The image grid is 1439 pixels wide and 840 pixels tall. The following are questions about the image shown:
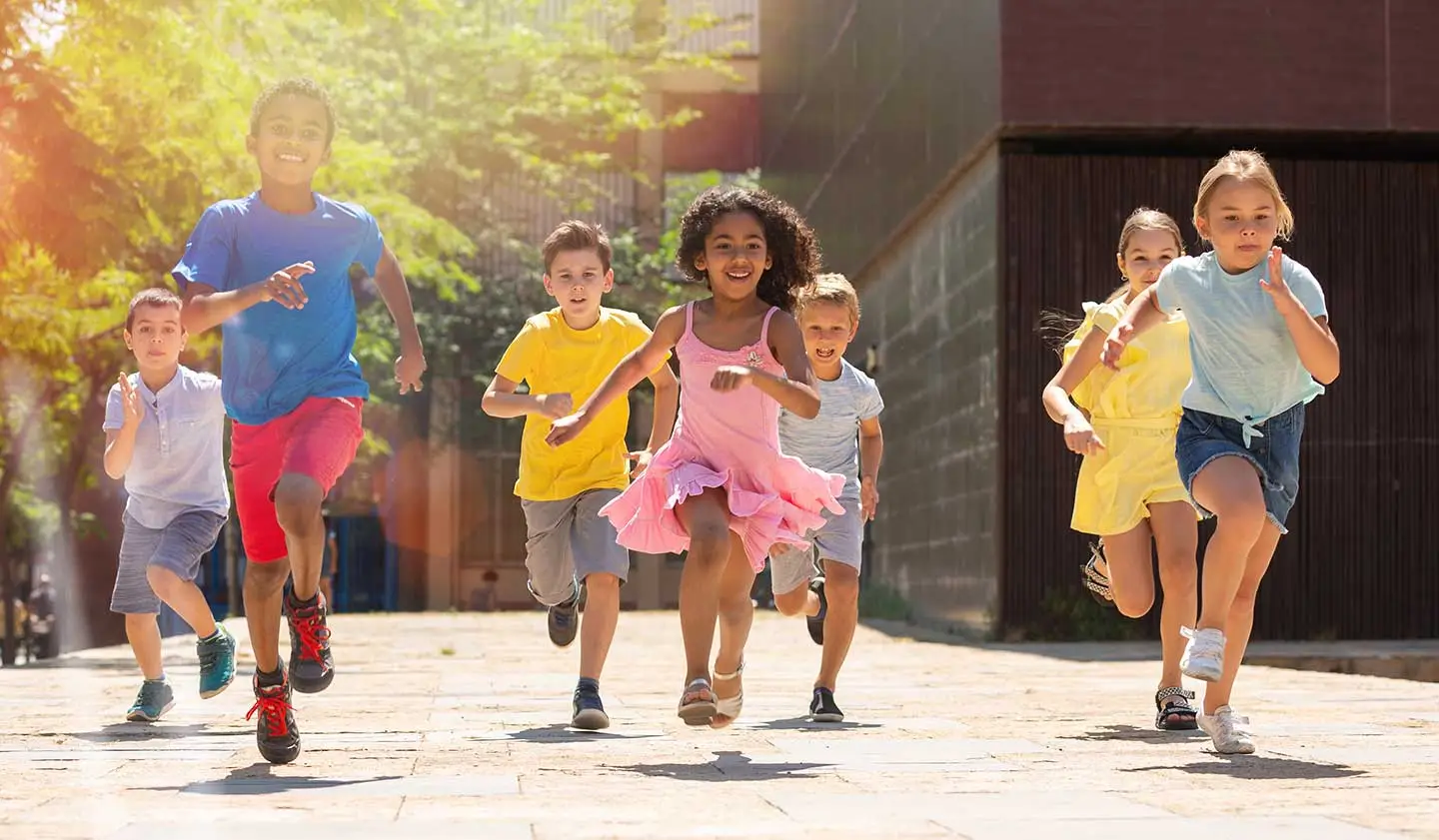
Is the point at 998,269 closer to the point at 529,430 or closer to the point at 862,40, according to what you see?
the point at 862,40

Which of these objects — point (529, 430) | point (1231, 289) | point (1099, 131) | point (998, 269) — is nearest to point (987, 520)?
point (998, 269)

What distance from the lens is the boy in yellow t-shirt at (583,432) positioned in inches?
320

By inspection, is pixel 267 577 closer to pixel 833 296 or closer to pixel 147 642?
pixel 147 642

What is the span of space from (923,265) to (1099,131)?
3921 millimetres

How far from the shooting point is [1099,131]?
50.8 ft

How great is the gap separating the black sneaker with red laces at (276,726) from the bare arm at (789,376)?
1.70m

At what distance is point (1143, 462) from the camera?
8.22 m

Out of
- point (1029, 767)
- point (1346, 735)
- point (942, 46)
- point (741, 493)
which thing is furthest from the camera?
point (942, 46)

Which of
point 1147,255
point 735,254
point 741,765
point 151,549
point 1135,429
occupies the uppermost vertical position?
point 1147,255

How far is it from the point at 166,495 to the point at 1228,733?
436 cm

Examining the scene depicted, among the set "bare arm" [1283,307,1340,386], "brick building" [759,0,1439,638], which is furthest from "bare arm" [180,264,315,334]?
"brick building" [759,0,1439,638]

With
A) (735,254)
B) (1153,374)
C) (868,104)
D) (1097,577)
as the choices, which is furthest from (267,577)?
(868,104)

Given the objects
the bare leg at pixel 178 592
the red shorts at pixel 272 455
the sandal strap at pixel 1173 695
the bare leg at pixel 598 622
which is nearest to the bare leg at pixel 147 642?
the bare leg at pixel 178 592

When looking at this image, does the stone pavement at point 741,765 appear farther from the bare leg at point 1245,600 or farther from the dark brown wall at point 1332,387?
the dark brown wall at point 1332,387
